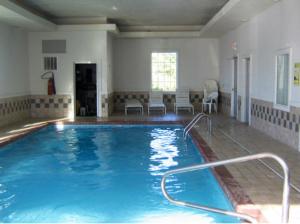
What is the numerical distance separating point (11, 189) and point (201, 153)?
3095 millimetres

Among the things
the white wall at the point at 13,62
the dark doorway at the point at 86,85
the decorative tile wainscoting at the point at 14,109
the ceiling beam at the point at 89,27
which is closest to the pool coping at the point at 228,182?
the decorative tile wainscoting at the point at 14,109

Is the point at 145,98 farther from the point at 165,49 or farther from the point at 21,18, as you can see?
the point at 21,18

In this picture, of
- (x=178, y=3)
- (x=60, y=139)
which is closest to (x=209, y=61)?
(x=178, y=3)

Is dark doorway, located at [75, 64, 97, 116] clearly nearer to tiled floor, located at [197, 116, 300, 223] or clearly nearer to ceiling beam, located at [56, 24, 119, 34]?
ceiling beam, located at [56, 24, 119, 34]

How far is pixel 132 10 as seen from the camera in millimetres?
10086

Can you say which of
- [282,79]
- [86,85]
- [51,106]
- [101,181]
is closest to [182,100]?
[86,85]

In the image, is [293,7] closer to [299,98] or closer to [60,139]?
[299,98]

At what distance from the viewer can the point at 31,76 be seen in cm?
1180

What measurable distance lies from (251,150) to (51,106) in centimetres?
738

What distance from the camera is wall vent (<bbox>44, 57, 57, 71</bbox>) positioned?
1163 cm

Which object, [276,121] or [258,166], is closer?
[258,166]

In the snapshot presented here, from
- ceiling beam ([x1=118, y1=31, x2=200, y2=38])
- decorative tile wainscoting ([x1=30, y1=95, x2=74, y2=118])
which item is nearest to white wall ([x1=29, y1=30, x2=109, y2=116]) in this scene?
decorative tile wainscoting ([x1=30, y1=95, x2=74, y2=118])

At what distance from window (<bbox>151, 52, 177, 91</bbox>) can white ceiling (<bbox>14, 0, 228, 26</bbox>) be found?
193 centimetres

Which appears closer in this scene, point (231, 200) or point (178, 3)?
point (231, 200)
